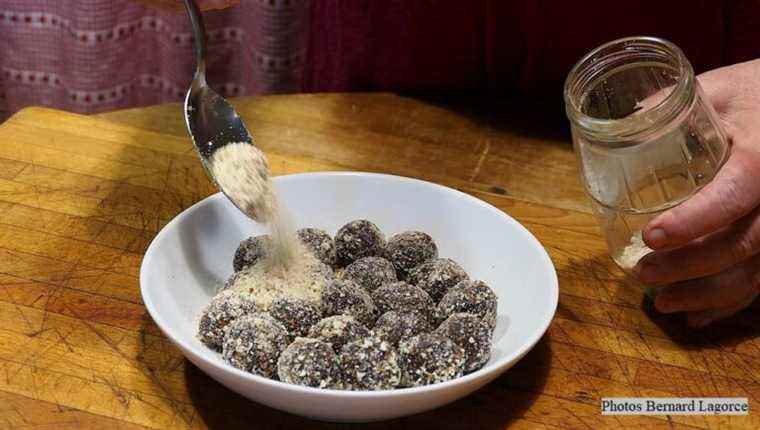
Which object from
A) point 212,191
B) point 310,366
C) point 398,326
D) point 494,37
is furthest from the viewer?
point 494,37

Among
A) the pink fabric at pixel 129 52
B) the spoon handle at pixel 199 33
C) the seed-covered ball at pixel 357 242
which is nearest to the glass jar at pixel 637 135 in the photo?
the seed-covered ball at pixel 357 242

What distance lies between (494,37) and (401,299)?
31.5 inches

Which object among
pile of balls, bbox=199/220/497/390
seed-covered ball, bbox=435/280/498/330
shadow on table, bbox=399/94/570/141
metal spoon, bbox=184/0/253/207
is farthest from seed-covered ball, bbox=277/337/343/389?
shadow on table, bbox=399/94/570/141

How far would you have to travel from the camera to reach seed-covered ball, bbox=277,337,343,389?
40.6 inches

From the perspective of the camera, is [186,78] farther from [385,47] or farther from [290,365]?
[290,365]

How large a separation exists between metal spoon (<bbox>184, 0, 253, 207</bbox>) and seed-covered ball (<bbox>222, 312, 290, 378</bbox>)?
347 millimetres

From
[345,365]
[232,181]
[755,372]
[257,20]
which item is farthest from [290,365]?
[257,20]

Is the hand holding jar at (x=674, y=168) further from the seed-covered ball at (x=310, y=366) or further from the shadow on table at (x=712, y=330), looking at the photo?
the seed-covered ball at (x=310, y=366)

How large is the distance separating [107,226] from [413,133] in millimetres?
665

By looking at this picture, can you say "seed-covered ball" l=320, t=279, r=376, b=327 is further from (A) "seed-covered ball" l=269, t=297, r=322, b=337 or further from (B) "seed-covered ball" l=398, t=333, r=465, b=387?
(B) "seed-covered ball" l=398, t=333, r=465, b=387

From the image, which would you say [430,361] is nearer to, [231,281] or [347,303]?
[347,303]

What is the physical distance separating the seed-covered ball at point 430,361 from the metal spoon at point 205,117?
18.8 inches

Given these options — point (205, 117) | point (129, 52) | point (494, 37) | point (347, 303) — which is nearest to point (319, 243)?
point (347, 303)

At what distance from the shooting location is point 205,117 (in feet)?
4.62
